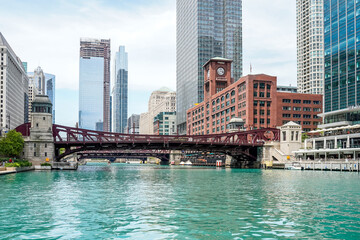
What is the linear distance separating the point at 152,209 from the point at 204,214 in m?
5.07

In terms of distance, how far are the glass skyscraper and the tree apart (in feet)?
449

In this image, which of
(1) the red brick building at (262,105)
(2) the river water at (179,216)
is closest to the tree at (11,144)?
(2) the river water at (179,216)

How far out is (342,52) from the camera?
184m

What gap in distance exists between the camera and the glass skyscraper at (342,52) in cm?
17512

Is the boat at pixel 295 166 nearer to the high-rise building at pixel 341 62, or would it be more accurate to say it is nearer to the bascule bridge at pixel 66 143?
the bascule bridge at pixel 66 143

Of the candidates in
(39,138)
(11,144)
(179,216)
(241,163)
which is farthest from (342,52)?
(179,216)

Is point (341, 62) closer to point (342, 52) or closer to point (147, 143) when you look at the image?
point (342, 52)

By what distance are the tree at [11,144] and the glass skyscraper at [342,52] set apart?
136992mm

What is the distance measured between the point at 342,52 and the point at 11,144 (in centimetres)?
14857

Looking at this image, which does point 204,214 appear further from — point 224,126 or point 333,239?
point 224,126

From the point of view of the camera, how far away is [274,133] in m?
140

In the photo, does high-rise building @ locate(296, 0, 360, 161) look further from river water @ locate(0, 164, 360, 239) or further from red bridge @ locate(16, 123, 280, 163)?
river water @ locate(0, 164, 360, 239)

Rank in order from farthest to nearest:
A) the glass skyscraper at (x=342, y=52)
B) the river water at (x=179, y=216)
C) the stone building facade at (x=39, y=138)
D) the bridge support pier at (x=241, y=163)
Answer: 1. the glass skyscraper at (x=342, y=52)
2. the bridge support pier at (x=241, y=163)
3. the stone building facade at (x=39, y=138)
4. the river water at (x=179, y=216)

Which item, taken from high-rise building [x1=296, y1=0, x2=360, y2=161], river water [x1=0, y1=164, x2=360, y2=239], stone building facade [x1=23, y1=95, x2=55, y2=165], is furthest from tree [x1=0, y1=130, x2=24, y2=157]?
high-rise building [x1=296, y1=0, x2=360, y2=161]
